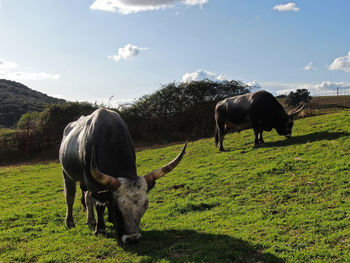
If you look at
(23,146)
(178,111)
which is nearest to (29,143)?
(23,146)

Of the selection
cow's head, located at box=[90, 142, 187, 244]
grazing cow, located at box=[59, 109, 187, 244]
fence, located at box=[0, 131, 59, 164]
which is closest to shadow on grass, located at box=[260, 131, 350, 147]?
grazing cow, located at box=[59, 109, 187, 244]

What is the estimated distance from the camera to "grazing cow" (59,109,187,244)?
4.60 meters

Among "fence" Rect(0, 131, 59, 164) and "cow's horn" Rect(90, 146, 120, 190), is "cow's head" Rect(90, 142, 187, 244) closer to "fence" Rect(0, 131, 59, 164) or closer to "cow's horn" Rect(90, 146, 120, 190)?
"cow's horn" Rect(90, 146, 120, 190)

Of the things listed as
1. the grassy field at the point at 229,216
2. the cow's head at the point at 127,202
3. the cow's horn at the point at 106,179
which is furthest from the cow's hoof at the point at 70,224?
the cow's horn at the point at 106,179

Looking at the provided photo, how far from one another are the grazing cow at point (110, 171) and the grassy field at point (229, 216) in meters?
0.65

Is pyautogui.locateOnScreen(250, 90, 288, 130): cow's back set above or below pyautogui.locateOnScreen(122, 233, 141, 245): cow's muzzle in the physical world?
above

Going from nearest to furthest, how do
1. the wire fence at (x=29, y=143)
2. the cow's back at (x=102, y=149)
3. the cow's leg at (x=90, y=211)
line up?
1. the cow's back at (x=102, y=149)
2. the cow's leg at (x=90, y=211)
3. the wire fence at (x=29, y=143)

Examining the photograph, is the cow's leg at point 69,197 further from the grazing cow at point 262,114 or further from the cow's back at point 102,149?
the grazing cow at point 262,114

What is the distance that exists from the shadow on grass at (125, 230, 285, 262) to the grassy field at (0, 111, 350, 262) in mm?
15

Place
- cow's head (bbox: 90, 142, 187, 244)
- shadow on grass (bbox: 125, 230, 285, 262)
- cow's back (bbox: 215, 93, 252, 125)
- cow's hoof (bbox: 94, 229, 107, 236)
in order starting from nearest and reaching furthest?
shadow on grass (bbox: 125, 230, 285, 262) < cow's head (bbox: 90, 142, 187, 244) < cow's hoof (bbox: 94, 229, 107, 236) < cow's back (bbox: 215, 93, 252, 125)

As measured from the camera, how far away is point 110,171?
5051 millimetres

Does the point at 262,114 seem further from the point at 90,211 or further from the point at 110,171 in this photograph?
the point at 110,171

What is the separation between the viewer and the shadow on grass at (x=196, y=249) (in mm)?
4445

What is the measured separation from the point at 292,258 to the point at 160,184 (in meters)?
6.35
